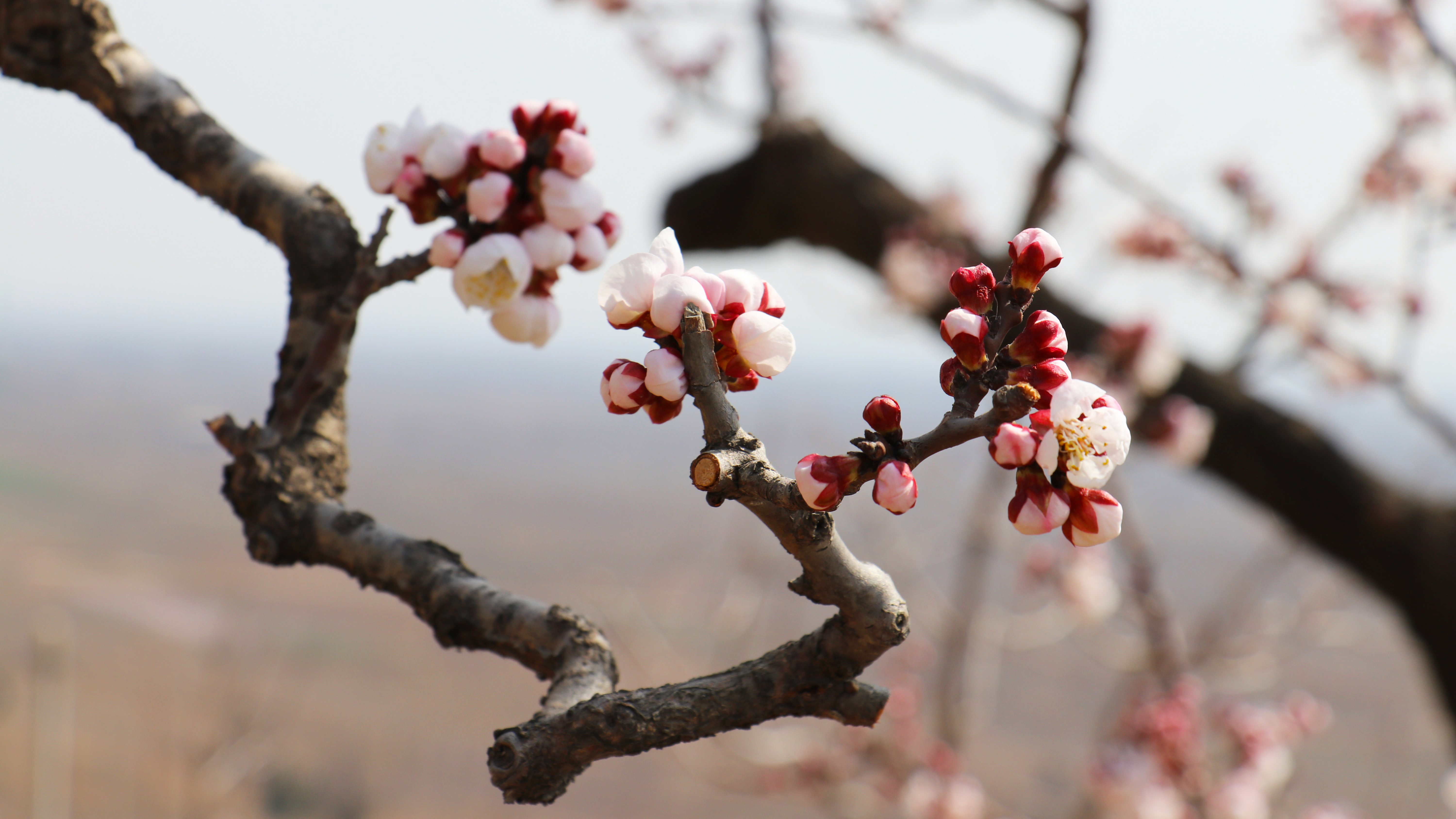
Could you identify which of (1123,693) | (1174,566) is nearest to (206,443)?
(1123,693)

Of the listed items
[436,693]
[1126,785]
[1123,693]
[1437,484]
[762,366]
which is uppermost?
[436,693]

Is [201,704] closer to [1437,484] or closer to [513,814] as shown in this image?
[513,814]

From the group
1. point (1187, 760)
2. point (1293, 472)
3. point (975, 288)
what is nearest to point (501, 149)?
point (975, 288)

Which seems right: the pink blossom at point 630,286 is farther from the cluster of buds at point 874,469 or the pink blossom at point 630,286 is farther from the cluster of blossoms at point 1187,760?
the cluster of blossoms at point 1187,760

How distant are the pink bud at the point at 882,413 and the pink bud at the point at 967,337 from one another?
5cm

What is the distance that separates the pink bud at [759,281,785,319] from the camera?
1.64ft

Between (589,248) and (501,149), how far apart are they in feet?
0.33

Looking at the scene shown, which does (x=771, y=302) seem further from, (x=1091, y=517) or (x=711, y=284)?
(x=1091, y=517)

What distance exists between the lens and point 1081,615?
313cm

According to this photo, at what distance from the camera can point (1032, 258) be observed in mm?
463

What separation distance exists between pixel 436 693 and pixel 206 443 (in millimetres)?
9128

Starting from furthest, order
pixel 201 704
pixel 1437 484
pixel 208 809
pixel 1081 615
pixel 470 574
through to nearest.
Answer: pixel 201 704
pixel 208 809
pixel 1081 615
pixel 1437 484
pixel 470 574

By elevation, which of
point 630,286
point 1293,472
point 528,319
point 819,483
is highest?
point 1293,472

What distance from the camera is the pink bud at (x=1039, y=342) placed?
1.46ft
